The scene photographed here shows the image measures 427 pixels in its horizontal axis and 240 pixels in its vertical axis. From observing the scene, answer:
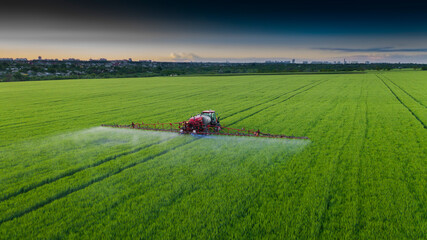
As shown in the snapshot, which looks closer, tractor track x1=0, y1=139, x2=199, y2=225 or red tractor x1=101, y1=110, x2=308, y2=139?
tractor track x1=0, y1=139, x2=199, y2=225

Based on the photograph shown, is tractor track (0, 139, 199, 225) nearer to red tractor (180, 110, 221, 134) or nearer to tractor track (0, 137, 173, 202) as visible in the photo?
tractor track (0, 137, 173, 202)

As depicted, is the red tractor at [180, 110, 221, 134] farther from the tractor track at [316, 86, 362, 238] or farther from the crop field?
the tractor track at [316, 86, 362, 238]

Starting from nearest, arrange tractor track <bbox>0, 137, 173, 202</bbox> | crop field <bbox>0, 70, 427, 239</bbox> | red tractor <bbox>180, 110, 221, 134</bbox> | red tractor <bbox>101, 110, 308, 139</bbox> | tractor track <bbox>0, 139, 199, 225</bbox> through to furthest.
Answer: crop field <bbox>0, 70, 427, 239</bbox> → tractor track <bbox>0, 139, 199, 225</bbox> → tractor track <bbox>0, 137, 173, 202</bbox> → red tractor <bbox>101, 110, 308, 139</bbox> → red tractor <bbox>180, 110, 221, 134</bbox>

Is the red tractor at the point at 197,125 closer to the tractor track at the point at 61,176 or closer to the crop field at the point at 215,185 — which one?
the crop field at the point at 215,185

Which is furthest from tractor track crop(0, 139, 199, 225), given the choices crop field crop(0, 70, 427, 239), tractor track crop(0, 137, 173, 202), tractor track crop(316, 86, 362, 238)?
tractor track crop(316, 86, 362, 238)

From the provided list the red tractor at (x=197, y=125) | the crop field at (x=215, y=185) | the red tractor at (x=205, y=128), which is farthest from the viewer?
the red tractor at (x=197, y=125)

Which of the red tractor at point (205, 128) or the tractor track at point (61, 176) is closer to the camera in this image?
the tractor track at point (61, 176)

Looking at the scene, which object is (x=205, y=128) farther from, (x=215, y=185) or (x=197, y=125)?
(x=215, y=185)

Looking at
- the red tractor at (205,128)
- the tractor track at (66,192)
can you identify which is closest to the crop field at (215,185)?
the tractor track at (66,192)

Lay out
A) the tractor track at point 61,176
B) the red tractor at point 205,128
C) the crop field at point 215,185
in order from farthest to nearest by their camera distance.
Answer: the red tractor at point 205,128 → the tractor track at point 61,176 → the crop field at point 215,185

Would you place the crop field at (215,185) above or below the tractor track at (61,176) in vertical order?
above

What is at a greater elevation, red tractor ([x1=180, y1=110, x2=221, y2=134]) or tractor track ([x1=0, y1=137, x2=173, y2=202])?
red tractor ([x1=180, y1=110, x2=221, y2=134])

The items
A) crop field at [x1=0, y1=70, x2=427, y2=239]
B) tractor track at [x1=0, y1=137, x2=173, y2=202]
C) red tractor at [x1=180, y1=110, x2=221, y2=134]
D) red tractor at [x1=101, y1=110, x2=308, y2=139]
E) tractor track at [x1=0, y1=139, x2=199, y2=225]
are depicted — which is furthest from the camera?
red tractor at [x1=180, y1=110, x2=221, y2=134]
